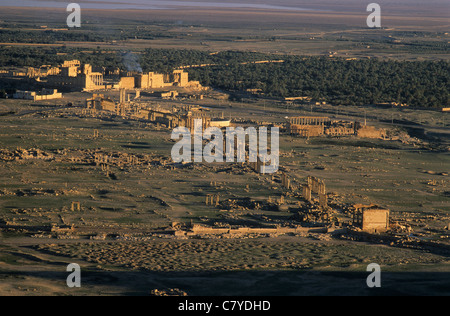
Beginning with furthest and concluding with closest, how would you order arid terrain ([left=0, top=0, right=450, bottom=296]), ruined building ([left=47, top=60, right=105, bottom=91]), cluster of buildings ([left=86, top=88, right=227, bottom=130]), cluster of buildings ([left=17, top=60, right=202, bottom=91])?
cluster of buildings ([left=17, top=60, right=202, bottom=91]) → ruined building ([left=47, top=60, right=105, bottom=91]) → cluster of buildings ([left=86, top=88, right=227, bottom=130]) → arid terrain ([left=0, top=0, right=450, bottom=296])

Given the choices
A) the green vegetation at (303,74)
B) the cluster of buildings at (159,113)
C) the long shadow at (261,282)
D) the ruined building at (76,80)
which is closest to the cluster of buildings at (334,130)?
the cluster of buildings at (159,113)

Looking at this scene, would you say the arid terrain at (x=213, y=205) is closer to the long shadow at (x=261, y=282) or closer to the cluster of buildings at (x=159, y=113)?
the long shadow at (x=261, y=282)

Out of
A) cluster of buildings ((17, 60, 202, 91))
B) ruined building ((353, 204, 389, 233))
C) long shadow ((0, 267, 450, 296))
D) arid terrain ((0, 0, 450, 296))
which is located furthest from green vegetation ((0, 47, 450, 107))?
long shadow ((0, 267, 450, 296))

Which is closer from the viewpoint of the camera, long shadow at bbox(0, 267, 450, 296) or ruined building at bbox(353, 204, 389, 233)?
long shadow at bbox(0, 267, 450, 296)

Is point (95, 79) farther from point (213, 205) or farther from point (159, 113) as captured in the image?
point (213, 205)

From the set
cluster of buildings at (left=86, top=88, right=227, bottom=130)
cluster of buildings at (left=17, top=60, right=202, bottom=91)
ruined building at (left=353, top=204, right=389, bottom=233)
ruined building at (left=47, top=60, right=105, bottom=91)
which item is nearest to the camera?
ruined building at (left=353, top=204, right=389, bottom=233)

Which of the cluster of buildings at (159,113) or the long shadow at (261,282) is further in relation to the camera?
the cluster of buildings at (159,113)

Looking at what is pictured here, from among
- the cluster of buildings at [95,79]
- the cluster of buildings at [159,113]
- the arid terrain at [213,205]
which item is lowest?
the arid terrain at [213,205]

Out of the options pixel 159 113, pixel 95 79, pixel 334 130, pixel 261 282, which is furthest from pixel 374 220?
pixel 95 79

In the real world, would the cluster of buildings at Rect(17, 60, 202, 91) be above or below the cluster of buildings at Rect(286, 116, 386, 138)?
above

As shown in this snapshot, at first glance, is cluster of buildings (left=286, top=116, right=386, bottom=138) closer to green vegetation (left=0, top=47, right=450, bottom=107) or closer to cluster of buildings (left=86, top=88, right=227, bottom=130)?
cluster of buildings (left=86, top=88, right=227, bottom=130)

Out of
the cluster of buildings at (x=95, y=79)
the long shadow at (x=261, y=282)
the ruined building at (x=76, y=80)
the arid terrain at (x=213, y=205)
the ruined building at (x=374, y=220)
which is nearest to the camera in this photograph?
the long shadow at (x=261, y=282)
